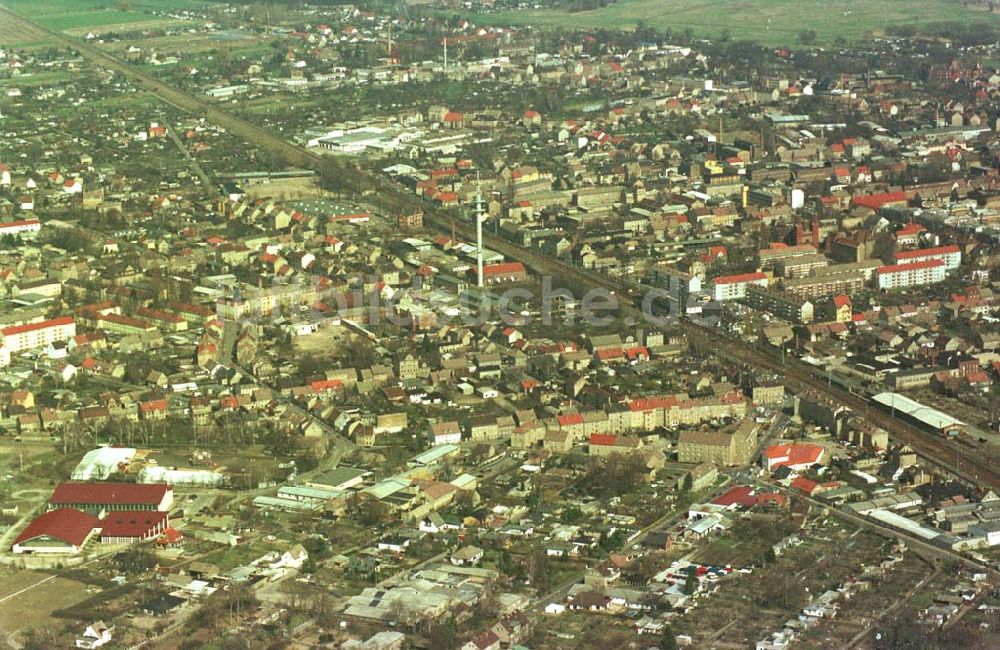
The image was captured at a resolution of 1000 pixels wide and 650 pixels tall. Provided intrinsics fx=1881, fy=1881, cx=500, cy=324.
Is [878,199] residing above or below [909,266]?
below

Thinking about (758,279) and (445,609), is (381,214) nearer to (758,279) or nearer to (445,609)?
(758,279)

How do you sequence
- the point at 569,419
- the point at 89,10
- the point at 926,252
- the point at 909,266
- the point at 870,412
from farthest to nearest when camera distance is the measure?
1. the point at 89,10
2. the point at 926,252
3. the point at 909,266
4. the point at 870,412
5. the point at 569,419

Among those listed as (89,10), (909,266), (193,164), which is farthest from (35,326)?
(89,10)

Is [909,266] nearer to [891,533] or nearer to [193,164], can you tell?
[891,533]

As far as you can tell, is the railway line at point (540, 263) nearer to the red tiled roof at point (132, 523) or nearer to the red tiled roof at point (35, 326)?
the red tiled roof at point (35, 326)

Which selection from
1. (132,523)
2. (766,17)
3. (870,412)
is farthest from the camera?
(766,17)

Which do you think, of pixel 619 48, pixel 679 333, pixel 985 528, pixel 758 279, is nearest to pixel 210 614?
pixel 985 528

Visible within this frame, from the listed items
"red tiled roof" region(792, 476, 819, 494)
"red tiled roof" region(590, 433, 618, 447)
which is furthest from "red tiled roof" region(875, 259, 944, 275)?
"red tiled roof" region(792, 476, 819, 494)

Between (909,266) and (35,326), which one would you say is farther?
(909,266)
